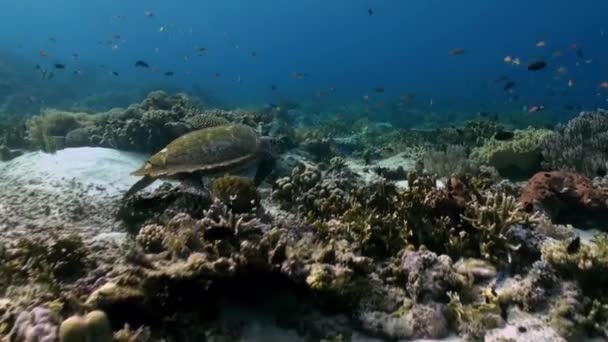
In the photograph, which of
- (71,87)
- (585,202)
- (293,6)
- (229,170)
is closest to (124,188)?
(229,170)

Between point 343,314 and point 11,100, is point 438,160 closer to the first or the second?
point 343,314

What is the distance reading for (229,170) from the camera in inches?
290

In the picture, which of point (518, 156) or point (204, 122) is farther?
point (204, 122)

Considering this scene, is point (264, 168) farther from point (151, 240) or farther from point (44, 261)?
point (44, 261)

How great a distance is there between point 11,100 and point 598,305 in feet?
119

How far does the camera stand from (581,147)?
898 centimetres

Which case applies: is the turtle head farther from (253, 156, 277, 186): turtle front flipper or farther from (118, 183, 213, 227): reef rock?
(118, 183, 213, 227): reef rock

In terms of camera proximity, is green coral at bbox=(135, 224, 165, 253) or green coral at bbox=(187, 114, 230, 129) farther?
green coral at bbox=(187, 114, 230, 129)

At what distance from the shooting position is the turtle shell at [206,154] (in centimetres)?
694

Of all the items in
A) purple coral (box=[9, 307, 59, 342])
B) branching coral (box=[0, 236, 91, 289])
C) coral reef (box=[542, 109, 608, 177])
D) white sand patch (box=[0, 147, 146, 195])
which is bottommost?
white sand patch (box=[0, 147, 146, 195])

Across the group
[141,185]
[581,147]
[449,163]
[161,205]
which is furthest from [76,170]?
[581,147]

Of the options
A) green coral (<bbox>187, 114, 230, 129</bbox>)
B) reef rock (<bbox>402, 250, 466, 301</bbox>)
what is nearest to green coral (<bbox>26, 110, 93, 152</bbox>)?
green coral (<bbox>187, 114, 230, 129</bbox>)

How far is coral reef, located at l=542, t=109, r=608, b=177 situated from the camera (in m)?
8.61

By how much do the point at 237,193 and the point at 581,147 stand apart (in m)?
7.87
